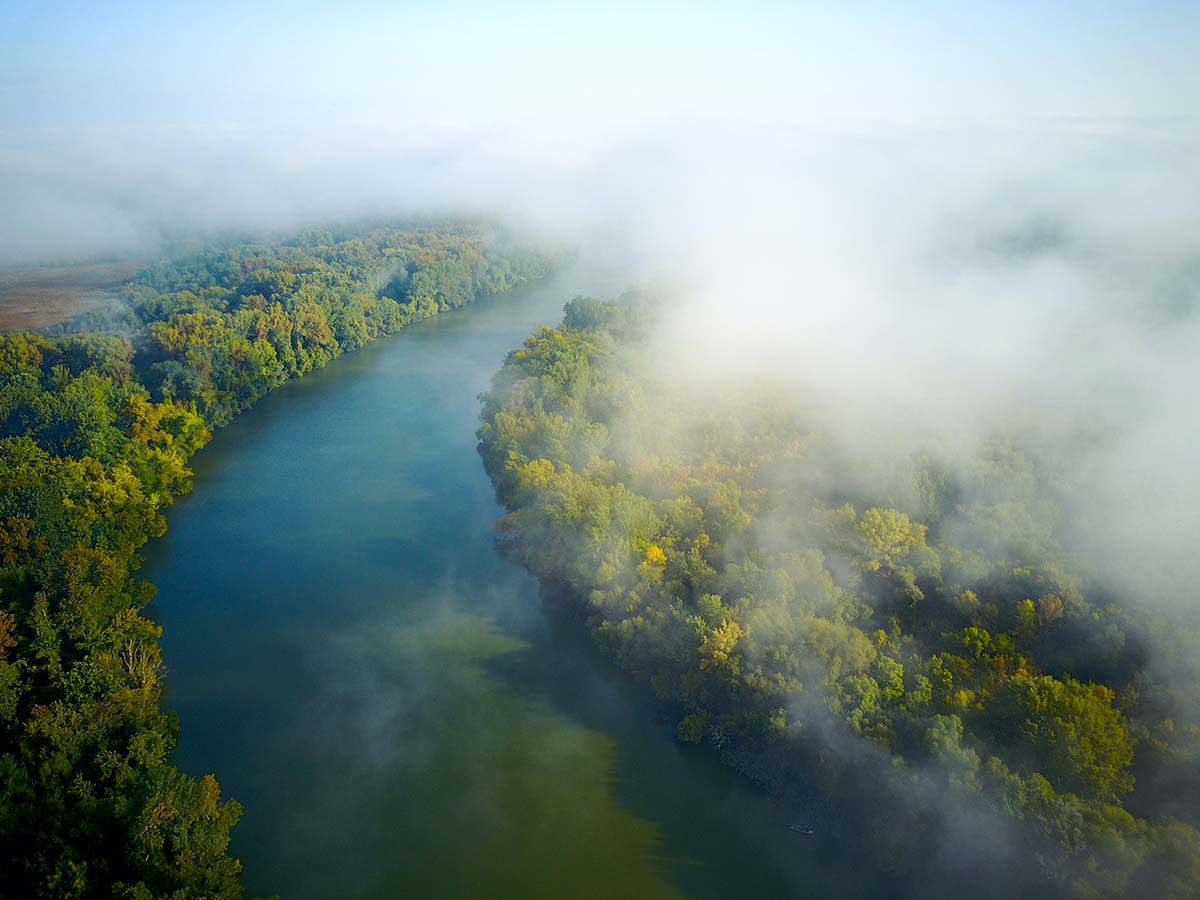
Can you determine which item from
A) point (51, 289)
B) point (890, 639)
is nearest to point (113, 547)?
point (890, 639)

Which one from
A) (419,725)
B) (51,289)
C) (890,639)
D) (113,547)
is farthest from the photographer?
(51,289)

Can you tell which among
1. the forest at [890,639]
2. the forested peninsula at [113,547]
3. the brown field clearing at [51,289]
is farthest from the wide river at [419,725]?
the brown field clearing at [51,289]

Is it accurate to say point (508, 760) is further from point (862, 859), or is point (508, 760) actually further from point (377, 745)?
point (862, 859)

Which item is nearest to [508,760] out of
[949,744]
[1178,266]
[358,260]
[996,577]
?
[949,744]

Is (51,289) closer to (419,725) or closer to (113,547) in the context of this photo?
(113,547)

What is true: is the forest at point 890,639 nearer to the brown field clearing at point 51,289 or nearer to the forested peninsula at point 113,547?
the forested peninsula at point 113,547

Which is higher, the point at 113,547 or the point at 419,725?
the point at 113,547
